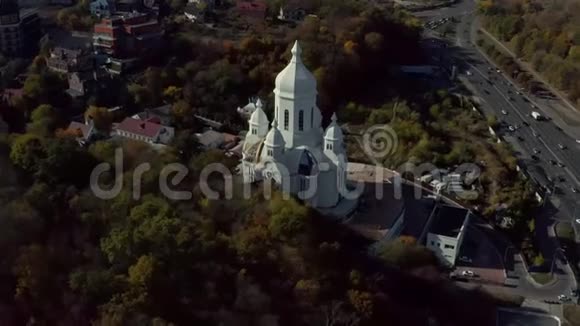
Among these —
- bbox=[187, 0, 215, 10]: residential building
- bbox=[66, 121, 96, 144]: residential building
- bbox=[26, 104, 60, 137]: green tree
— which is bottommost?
bbox=[66, 121, 96, 144]: residential building

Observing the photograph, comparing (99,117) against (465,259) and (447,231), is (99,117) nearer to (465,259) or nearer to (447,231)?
(447,231)

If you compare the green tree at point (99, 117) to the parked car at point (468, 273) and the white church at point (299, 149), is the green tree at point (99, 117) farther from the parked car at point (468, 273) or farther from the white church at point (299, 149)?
the parked car at point (468, 273)

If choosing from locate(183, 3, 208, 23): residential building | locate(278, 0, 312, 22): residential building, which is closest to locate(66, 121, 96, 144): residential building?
locate(183, 3, 208, 23): residential building

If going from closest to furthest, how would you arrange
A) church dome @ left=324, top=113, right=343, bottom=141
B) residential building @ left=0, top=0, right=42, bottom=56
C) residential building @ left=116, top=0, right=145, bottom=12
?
1. church dome @ left=324, top=113, right=343, bottom=141
2. residential building @ left=0, top=0, right=42, bottom=56
3. residential building @ left=116, top=0, right=145, bottom=12

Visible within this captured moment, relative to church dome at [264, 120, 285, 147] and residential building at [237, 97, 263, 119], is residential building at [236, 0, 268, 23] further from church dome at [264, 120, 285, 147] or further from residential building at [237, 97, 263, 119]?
church dome at [264, 120, 285, 147]

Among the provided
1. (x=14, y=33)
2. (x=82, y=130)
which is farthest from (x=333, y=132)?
(x=14, y=33)

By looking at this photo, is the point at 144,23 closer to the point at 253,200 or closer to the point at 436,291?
the point at 253,200

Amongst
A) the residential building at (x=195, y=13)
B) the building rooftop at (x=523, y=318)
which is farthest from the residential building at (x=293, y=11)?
the building rooftop at (x=523, y=318)
